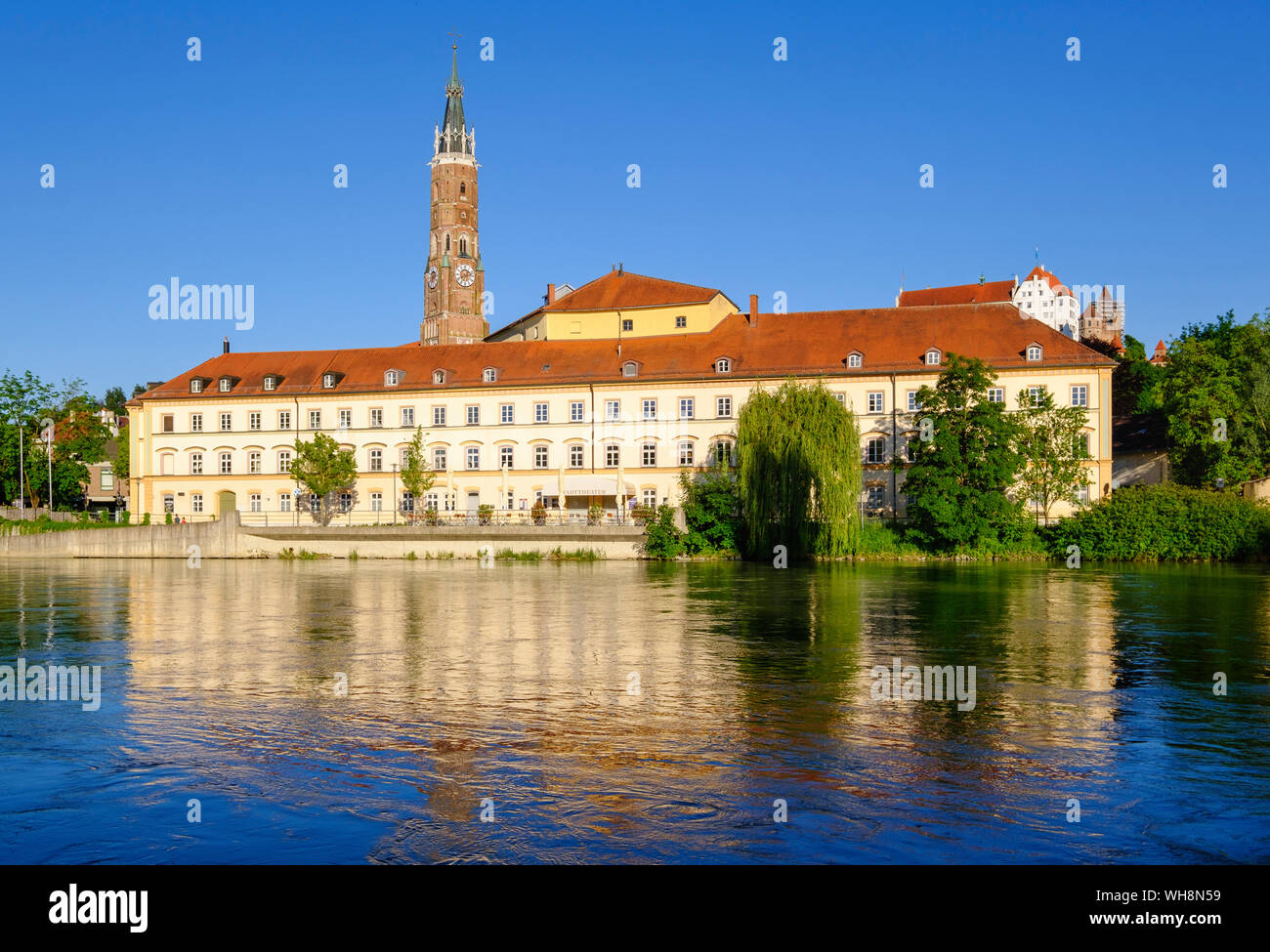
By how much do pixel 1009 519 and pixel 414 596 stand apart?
2985cm

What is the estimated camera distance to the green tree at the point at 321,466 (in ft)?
212

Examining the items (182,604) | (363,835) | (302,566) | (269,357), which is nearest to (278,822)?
(363,835)

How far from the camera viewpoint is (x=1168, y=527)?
48.3m

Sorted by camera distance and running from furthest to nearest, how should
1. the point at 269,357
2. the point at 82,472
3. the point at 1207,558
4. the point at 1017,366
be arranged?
the point at 82,472
the point at 269,357
the point at 1017,366
the point at 1207,558

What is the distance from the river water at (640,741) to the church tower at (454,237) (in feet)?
342

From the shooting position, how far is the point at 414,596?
3228 cm

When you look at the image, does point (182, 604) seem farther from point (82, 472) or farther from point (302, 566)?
point (82, 472)

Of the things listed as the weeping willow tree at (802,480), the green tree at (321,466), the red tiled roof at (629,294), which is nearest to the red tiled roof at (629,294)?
the red tiled roof at (629,294)

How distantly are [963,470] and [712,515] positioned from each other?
1183 centimetres

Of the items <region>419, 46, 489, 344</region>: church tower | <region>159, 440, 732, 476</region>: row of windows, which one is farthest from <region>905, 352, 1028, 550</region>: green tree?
<region>419, 46, 489, 344</region>: church tower

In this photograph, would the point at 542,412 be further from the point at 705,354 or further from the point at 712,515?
the point at 712,515

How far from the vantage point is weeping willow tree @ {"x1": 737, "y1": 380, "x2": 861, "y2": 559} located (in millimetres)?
48688

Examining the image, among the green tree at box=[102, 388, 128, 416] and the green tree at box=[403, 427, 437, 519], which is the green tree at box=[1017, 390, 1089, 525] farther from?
the green tree at box=[102, 388, 128, 416]

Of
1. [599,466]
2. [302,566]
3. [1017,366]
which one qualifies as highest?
[1017,366]
